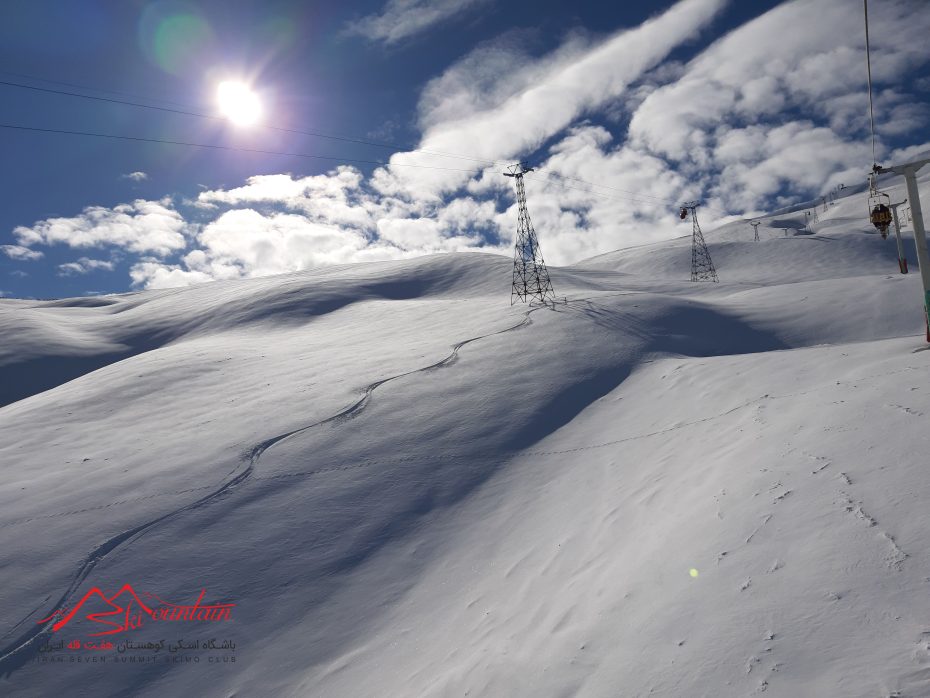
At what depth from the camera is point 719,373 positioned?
13.2 meters

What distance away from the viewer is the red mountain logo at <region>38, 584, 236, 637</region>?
796cm

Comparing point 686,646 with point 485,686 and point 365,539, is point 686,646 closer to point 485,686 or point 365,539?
point 485,686

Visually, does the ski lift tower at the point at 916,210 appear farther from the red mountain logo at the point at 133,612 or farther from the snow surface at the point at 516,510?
the red mountain logo at the point at 133,612

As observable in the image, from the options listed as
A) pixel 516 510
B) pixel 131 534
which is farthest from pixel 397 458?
pixel 131 534

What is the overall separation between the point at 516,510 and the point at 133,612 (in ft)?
20.3

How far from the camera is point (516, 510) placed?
995 cm

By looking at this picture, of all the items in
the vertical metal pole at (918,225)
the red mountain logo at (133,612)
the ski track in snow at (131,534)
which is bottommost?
the red mountain logo at (133,612)

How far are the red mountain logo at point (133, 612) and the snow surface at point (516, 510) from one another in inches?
6.8

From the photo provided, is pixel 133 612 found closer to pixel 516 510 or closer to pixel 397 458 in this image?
pixel 397 458

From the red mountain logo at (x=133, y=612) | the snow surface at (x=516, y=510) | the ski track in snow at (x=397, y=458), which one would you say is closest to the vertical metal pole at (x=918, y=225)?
the snow surface at (x=516, y=510)

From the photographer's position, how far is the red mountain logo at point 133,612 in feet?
26.1

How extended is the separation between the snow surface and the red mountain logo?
17 centimetres

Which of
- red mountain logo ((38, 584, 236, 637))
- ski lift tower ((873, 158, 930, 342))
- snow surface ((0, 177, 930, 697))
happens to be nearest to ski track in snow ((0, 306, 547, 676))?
snow surface ((0, 177, 930, 697))

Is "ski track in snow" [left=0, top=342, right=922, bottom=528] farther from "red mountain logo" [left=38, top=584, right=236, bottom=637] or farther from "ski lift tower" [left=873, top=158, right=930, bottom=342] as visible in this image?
"ski lift tower" [left=873, top=158, right=930, bottom=342]
